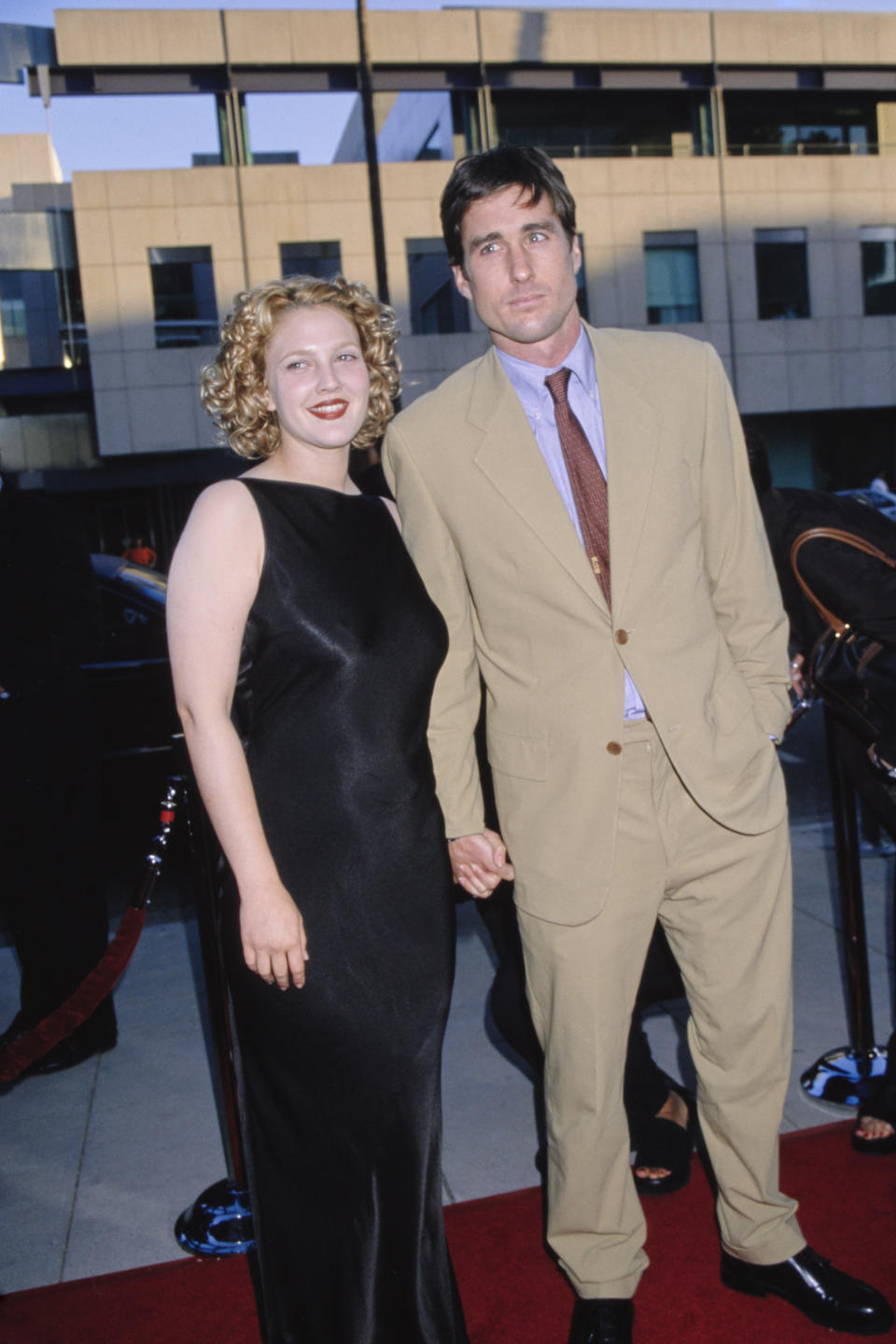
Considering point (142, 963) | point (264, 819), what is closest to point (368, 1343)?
point (264, 819)

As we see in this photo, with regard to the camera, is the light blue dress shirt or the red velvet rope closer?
the light blue dress shirt

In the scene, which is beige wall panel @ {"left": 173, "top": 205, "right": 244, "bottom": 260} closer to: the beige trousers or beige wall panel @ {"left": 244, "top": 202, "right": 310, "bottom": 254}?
beige wall panel @ {"left": 244, "top": 202, "right": 310, "bottom": 254}

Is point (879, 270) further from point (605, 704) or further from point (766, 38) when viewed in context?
point (605, 704)

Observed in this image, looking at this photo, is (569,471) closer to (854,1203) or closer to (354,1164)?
(354,1164)

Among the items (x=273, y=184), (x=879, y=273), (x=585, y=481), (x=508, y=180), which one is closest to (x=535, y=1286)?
(x=585, y=481)

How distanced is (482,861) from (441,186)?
2544 cm

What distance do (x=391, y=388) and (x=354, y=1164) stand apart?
1540 millimetres

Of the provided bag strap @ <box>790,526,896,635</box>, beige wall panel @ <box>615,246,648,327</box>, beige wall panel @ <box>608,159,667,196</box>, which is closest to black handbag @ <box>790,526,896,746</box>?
bag strap @ <box>790,526,896,635</box>

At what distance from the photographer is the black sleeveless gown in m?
2.07

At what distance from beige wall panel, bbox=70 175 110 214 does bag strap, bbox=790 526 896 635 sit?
23.7 metres

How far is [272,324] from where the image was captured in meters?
2.25

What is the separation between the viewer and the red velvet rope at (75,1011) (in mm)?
2781

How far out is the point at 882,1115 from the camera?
9.83 feet

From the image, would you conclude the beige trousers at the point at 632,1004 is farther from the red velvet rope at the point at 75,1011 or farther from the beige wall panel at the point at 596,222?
the beige wall panel at the point at 596,222
